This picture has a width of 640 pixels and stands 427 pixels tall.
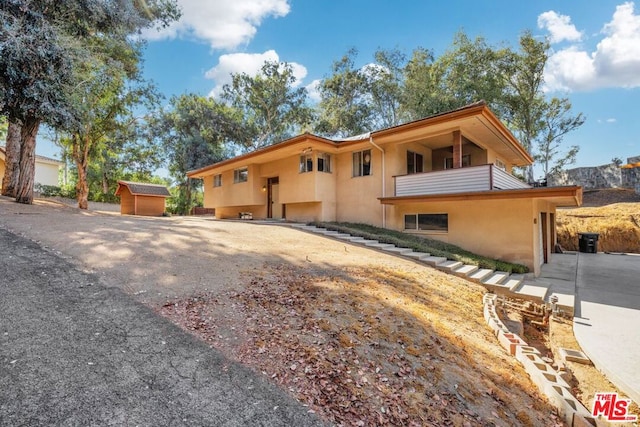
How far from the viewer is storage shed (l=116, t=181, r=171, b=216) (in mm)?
20469

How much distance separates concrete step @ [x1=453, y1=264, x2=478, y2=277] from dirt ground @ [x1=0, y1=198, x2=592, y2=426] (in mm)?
936

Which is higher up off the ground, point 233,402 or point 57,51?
point 57,51

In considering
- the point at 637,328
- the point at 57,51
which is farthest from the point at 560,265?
the point at 57,51

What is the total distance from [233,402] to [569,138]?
35878mm

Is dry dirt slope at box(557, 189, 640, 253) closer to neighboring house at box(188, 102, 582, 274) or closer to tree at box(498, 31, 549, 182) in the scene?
neighboring house at box(188, 102, 582, 274)

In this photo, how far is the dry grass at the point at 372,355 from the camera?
Result: 2.76m

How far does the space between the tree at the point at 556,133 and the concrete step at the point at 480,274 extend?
2472 cm

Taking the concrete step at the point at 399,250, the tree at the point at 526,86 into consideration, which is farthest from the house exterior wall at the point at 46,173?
the tree at the point at 526,86

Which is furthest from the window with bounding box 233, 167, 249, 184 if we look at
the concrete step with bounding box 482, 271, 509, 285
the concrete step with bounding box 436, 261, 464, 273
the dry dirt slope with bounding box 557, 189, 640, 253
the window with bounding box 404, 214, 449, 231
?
the dry dirt slope with bounding box 557, 189, 640, 253

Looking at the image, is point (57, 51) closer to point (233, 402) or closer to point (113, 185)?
point (233, 402)

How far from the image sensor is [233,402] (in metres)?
2.45

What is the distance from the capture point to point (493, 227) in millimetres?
10945

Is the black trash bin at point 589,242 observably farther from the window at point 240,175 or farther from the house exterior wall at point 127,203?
the house exterior wall at point 127,203

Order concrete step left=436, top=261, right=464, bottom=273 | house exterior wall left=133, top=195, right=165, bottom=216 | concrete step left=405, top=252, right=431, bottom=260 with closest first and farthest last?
concrete step left=436, top=261, right=464, bottom=273 → concrete step left=405, top=252, right=431, bottom=260 → house exterior wall left=133, top=195, right=165, bottom=216
